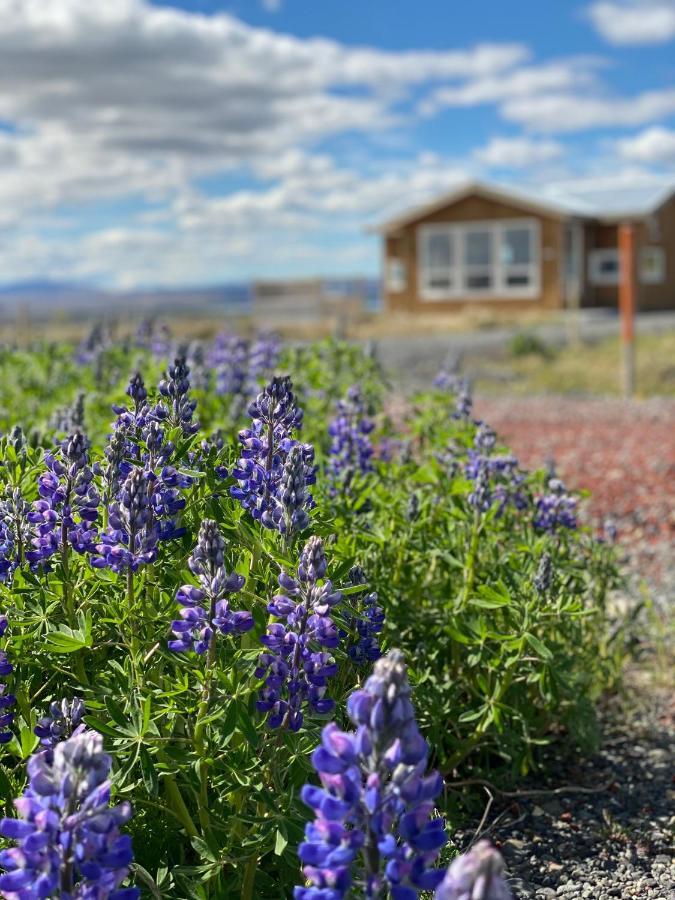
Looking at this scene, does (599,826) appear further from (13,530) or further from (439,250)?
(439,250)

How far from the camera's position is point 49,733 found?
7.85 feet

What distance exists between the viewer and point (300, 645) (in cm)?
227

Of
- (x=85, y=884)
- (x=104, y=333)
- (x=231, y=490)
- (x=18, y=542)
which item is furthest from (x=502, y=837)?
(x=104, y=333)

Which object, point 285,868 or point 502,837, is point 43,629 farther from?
point 502,837

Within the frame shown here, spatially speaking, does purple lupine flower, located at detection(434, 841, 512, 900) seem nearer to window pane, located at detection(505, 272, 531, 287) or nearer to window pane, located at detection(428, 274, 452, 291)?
window pane, located at detection(505, 272, 531, 287)

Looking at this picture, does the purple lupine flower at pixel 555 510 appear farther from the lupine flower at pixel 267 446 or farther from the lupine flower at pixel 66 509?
the lupine flower at pixel 66 509

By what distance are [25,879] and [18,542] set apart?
4.09 ft

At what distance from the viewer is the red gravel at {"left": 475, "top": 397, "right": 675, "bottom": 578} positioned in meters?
7.91

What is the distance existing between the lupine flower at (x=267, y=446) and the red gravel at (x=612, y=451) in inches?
90.8

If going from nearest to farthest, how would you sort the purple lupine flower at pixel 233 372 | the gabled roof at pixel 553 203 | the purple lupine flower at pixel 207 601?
the purple lupine flower at pixel 207 601 → the purple lupine flower at pixel 233 372 → the gabled roof at pixel 553 203

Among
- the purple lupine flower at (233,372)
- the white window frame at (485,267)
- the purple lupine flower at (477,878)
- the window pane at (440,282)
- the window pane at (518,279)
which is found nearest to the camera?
the purple lupine flower at (477,878)

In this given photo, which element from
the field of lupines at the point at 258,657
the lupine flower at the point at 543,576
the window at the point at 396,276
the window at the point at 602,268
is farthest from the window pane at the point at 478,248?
the lupine flower at the point at 543,576

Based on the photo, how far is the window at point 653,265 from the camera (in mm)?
36188

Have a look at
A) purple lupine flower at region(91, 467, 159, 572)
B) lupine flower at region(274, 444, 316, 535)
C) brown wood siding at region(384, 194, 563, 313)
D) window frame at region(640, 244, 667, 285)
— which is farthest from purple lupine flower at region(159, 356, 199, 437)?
window frame at region(640, 244, 667, 285)
